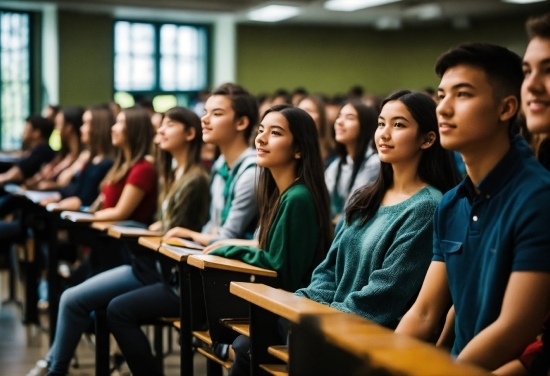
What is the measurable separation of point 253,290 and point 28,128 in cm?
544

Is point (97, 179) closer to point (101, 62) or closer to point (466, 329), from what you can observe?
point (466, 329)

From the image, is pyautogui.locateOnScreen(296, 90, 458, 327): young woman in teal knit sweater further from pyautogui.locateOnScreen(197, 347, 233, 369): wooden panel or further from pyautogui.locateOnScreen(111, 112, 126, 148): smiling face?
pyautogui.locateOnScreen(111, 112, 126, 148): smiling face

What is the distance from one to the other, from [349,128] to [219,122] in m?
0.73

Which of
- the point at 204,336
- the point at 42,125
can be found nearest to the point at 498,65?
the point at 204,336

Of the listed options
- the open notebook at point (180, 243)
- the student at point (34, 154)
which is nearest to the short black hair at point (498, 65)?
the open notebook at point (180, 243)

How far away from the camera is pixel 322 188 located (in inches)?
117

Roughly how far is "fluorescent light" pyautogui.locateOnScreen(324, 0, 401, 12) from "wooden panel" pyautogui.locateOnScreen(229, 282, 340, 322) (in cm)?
815

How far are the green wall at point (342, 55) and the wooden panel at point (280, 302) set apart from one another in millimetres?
10455

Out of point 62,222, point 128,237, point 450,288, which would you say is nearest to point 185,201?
point 128,237

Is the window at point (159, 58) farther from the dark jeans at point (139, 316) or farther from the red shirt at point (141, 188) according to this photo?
the dark jeans at point (139, 316)

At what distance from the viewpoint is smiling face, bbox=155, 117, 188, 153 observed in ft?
13.0

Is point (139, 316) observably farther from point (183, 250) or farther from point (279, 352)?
point (279, 352)

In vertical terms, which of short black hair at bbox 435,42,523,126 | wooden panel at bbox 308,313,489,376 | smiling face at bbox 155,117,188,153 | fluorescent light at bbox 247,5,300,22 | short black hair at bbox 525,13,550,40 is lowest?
wooden panel at bbox 308,313,489,376

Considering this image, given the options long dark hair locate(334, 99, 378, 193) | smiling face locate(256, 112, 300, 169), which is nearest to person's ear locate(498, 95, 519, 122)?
smiling face locate(256, 112, 300, 169)
